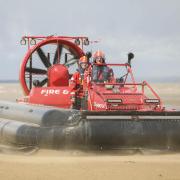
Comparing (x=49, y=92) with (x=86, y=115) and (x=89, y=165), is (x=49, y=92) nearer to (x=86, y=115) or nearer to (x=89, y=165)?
(x=86, y=115)

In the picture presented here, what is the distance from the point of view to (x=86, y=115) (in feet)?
22.2

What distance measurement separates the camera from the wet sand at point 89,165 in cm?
520

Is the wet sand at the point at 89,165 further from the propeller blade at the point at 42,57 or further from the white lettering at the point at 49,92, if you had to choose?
the propeller blade at the point at 42,57

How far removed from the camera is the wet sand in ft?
17.0

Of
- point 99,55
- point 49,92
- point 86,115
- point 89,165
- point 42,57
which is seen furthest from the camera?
point 42,57

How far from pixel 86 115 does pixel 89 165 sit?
110 centimetres

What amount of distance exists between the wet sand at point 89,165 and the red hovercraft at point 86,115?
0.11 meters

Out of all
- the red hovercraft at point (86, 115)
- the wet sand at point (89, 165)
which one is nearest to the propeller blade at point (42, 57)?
the red hovercraft at point (86, 115)

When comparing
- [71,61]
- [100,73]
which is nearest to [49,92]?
[100,73]

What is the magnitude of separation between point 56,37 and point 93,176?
469cm

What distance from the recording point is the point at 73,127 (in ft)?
22.0

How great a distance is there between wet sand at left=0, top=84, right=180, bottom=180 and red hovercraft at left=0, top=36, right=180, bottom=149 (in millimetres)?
112

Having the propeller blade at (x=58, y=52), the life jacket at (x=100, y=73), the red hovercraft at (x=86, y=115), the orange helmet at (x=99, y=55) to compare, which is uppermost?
the propeller blade at (x=58, y=52)

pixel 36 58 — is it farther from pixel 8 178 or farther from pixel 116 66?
pixel 8 178
